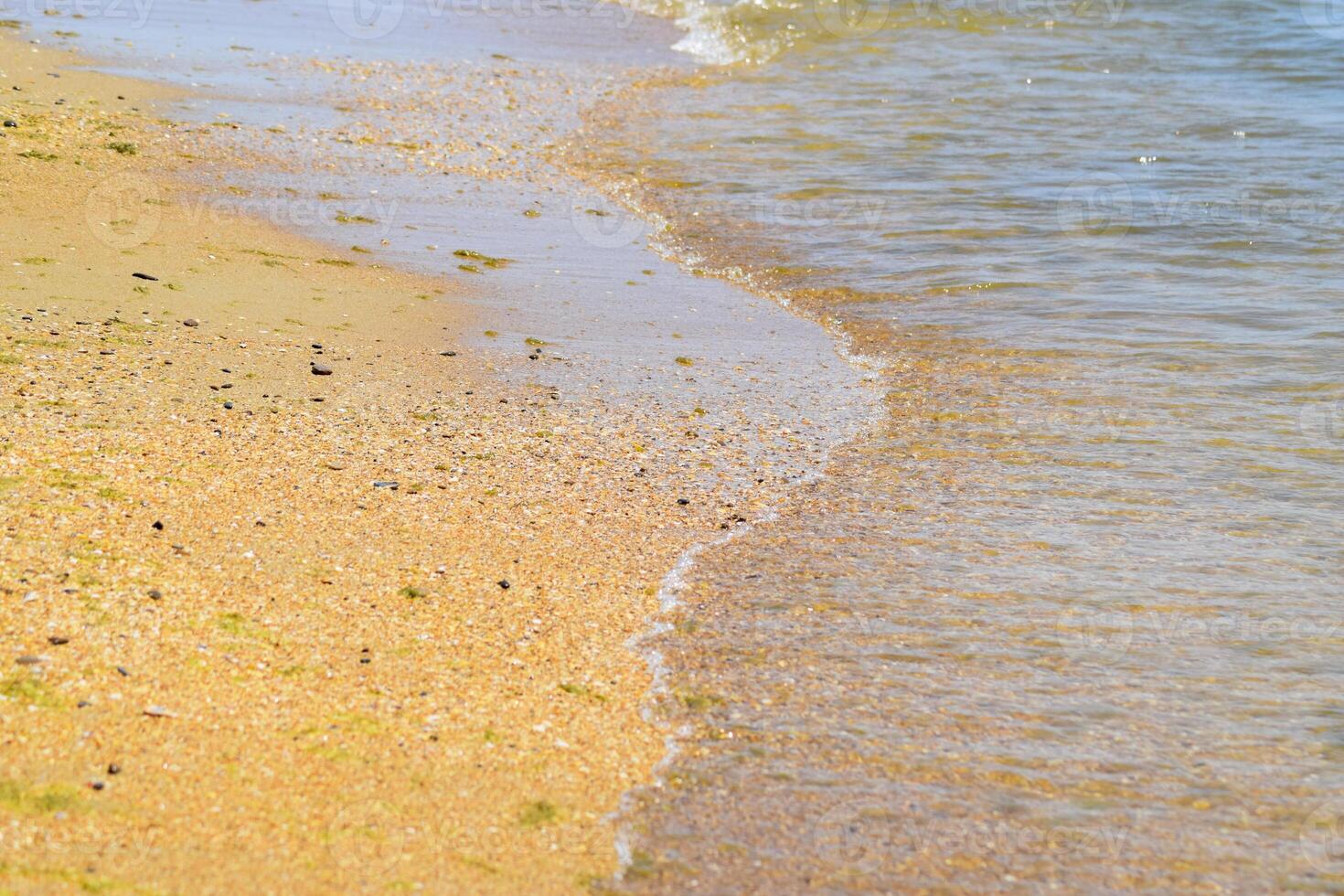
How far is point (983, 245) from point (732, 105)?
4.72m

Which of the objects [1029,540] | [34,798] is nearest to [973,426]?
[1029,540]

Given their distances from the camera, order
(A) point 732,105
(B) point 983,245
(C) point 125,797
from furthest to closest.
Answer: (A) point 732,105, (B) point 983,245, (C) point 125,797

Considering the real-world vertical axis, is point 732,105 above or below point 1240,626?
above

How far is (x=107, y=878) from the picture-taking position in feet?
8.77

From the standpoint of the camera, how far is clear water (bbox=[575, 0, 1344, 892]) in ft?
10.3

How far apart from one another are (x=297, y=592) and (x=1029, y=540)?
2.49 meters

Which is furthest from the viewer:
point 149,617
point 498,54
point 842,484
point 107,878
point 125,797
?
point 498,54

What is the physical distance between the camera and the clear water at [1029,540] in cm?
315

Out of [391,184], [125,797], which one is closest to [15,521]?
[125,797]

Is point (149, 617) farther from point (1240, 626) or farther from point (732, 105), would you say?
point (732, 105)

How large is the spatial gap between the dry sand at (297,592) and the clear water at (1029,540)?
0.33 m

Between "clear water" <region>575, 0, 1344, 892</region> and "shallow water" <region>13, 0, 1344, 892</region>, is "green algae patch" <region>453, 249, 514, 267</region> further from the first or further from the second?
"clear water" <region>575, 0, 1344, 892</region>

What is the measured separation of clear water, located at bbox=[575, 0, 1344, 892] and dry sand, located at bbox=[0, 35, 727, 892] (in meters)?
0.33

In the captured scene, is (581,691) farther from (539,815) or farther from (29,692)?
(29,692)
